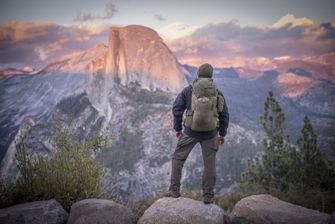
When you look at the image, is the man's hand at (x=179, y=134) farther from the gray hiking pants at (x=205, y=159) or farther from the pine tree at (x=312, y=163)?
the pine tree at (x=312, y=163)

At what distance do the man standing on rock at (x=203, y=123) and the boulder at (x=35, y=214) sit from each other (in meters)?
1.91

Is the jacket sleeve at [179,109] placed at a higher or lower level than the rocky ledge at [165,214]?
higher

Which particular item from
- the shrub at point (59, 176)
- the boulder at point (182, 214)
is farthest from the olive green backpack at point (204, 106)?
the shrub at point (59, 176)

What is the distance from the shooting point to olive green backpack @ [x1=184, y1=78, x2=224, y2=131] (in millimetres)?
5922

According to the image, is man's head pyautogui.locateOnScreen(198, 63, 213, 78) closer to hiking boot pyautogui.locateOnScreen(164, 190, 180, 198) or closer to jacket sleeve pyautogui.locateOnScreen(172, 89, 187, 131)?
jacket sleeve pyautogui.locateOnScreen(172, 89, 187, 131)

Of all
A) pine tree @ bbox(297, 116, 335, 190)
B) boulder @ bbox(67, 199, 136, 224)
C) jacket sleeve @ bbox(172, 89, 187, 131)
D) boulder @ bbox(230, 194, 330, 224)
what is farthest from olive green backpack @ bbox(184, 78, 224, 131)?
pine tree @ bbox(297, 116, 335, 190)

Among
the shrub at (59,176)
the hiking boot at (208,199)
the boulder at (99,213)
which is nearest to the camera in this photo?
the boulder at (99,213)

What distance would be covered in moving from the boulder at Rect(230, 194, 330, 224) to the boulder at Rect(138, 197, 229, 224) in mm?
310

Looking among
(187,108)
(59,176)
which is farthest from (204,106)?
(59,176)

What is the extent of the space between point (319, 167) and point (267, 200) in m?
10.5

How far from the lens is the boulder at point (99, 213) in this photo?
17.5ft

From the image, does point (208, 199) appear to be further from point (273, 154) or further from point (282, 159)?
point (273, 154)

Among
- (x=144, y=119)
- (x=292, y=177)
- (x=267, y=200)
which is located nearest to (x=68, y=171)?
(x=267, y=200)

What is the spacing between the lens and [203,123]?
5.96 metres
